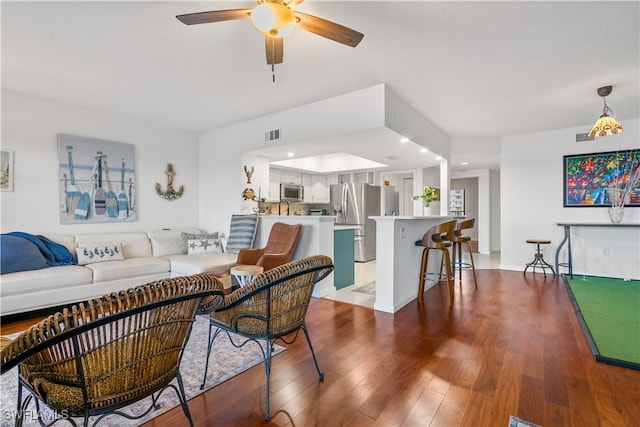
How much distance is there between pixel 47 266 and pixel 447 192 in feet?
19.9

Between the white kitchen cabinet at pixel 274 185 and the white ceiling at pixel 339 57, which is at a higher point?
the white ceiling at pixel 339 57

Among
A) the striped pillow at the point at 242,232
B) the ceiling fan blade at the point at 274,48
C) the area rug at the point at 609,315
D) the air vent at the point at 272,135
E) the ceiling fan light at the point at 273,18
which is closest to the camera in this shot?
the ceiling fan light at the point at 273,18

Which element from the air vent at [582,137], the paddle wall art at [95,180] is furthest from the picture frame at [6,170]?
the air vent at [582,137]

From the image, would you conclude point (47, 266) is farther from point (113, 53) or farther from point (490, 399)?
point (490, 399)

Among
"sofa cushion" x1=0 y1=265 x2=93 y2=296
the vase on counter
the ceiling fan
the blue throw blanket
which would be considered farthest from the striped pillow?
the vase on counter

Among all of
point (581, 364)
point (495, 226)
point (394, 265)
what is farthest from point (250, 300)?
point (495, 226)

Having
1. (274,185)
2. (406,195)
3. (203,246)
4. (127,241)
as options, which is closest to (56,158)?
(127,241)

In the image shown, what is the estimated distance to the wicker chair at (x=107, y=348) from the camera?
949 mm

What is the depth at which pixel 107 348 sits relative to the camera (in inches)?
43.1

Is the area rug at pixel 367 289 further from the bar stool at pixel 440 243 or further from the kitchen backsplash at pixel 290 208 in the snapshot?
the kitchen backsplash at pixel 290 208

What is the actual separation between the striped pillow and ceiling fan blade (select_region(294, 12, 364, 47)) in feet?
9.86

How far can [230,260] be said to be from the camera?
4.20 metres

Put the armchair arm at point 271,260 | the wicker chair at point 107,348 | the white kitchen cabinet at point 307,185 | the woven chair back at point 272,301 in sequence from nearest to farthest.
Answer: the wicker chair at point 107,348
the woven chair back at point 272,301
the armchair arm at point 271,260
the white kitchen cabinet at point 307,185

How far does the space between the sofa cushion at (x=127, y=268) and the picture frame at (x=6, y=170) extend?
4.39 feet
